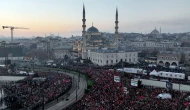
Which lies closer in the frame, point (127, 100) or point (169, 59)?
point (127, 100)

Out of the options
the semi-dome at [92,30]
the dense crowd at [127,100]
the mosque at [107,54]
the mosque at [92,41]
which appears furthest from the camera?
the semi-dome at [92,30]

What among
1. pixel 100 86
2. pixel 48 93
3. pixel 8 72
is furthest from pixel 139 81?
pixel 8 72

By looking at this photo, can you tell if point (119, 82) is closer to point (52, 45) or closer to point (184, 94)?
point (184, 94)

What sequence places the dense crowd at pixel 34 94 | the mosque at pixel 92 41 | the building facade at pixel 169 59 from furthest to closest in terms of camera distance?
the mosque at pixel 92 41 → the building facade at pixel 169 59 → the dense crowd at pixel 34 94

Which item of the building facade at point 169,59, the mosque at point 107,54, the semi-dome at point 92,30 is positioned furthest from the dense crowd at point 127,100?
the semi-dome at point 92,30

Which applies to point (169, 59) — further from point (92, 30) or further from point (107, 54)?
point (92, 30)

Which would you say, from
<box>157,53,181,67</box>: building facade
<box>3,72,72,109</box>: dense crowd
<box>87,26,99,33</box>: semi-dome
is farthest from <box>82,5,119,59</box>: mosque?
<box>3,72,72,109</box>: dense crowd

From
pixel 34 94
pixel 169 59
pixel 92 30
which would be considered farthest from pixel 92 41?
pixel 34 94

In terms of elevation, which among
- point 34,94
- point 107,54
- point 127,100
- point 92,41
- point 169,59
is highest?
point 92,41

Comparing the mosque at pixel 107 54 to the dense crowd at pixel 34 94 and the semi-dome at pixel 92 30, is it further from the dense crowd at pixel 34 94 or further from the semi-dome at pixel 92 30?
the dense crowd at pixel 34 94

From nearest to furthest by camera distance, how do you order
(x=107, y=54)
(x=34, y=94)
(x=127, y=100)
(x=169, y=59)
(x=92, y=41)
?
(x=127, y=100), (x=34, y=94), (x=169, y=59), (x=107, y=54), (x=92, y=41)

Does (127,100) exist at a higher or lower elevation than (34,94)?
higher
